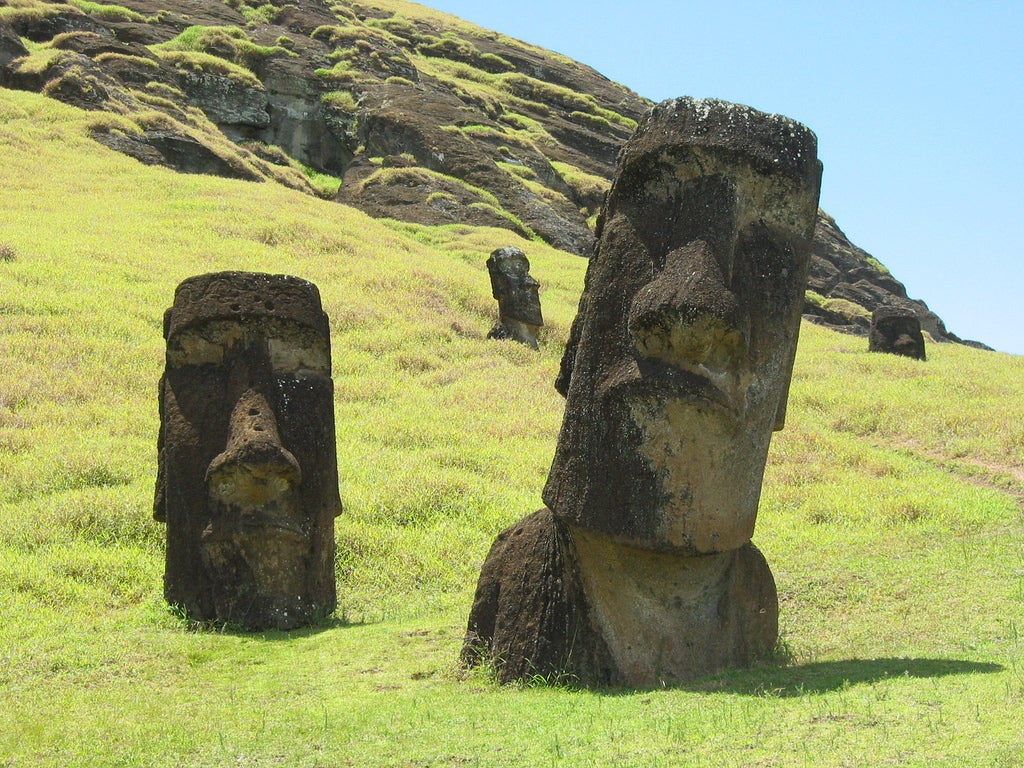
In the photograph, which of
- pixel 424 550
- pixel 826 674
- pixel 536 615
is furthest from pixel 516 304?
pixel 826 674

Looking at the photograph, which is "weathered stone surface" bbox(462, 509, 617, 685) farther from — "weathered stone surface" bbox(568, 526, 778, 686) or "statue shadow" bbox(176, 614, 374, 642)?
"statue shadow" bbox(176, 614, 374, 642)

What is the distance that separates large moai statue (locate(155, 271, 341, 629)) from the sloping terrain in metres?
28.9

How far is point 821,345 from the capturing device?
3117 cm

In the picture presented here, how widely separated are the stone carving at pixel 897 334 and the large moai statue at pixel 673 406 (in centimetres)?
2192

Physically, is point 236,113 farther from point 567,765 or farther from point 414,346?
point 567,765

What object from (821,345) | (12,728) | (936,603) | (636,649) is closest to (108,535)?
(12,728)

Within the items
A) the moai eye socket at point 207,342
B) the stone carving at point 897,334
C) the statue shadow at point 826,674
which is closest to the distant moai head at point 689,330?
the statue shadow at point 826,674

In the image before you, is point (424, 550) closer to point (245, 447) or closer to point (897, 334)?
point (245, 447)

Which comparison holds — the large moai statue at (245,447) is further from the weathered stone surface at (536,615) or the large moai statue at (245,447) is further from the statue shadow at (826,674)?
the statue shadow at (826,674)

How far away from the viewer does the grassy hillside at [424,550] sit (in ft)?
18.9

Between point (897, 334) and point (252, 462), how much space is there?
2247 cm

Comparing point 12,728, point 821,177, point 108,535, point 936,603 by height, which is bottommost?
point 108,535

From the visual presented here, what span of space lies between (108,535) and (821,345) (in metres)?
23.1

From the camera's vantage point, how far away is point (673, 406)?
694cm
